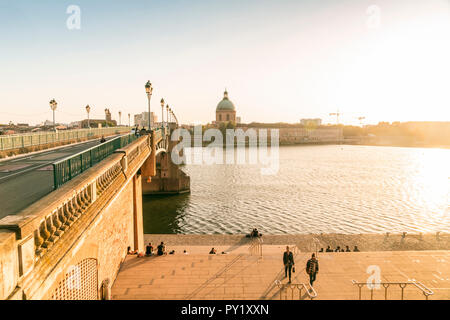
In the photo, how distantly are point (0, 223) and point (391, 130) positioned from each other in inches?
8412

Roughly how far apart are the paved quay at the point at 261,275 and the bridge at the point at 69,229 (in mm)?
1362

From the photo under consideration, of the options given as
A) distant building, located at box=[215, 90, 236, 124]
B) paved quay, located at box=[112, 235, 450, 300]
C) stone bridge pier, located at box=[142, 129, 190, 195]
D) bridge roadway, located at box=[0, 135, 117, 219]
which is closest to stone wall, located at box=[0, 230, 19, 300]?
A: bridge roadway, located at box=[0, 135, 117, 219]

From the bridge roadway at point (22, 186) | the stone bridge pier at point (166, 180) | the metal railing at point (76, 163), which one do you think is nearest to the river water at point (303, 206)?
the stone bridge pier at point (166, 180)

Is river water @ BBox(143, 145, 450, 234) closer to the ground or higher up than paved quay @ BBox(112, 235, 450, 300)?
closer to the ground

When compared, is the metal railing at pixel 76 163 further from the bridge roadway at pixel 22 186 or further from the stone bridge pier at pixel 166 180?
the stone bridge pier at pixel 166 180

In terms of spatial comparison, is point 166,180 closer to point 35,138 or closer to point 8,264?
point 35,138

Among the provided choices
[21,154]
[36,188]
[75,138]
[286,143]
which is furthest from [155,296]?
[286,143]

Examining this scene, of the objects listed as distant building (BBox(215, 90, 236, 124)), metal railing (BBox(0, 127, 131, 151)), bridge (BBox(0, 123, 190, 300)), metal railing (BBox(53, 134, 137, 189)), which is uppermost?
distant building (BBox(215, 90, 236, 124))

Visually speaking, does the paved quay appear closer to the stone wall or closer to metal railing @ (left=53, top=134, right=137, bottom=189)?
metal railing @ (left=53, top=134, right=137, bottom=189)

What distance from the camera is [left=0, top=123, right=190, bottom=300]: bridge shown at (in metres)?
3.47

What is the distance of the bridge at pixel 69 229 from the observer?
3471mm

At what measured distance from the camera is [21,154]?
15992mm

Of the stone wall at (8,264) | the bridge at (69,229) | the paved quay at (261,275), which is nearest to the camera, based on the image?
the stone wall at (8,264)
